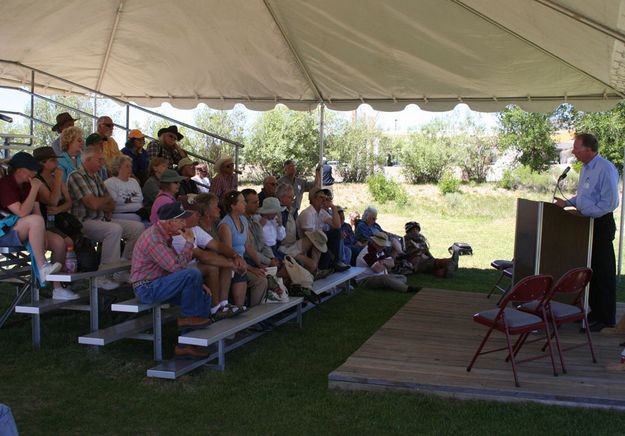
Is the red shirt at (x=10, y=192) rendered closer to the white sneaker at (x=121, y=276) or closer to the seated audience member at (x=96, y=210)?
the seated audience member at (x=96, y=210)

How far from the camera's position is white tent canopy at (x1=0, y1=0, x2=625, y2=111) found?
791 centimetres

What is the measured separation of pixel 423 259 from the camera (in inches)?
430

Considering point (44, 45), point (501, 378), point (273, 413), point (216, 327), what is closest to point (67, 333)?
point (216, 327)

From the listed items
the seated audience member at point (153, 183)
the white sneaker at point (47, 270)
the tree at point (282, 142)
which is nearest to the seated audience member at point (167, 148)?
the seated audience member at point (153, 183)

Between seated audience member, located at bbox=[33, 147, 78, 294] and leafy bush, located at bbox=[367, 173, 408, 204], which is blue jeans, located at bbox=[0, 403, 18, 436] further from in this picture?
leafy bush, located at bbox=[367, 173, 408, 204]

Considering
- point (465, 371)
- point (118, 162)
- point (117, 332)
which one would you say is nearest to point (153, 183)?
point (118, 162)

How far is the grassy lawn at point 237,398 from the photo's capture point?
4172 mm

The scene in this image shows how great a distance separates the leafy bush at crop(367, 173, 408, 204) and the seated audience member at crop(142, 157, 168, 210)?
54.4 feet

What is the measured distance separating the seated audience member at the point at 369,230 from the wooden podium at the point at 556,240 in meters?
3.85

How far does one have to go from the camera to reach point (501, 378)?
4.91 metres

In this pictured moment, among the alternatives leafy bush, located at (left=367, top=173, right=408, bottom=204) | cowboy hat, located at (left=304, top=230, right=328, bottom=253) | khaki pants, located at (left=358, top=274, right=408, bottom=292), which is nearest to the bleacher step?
cowboy hat, located at (left=304, top=230, right=328, bottom=253)

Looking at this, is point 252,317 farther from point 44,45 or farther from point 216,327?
point 44,45

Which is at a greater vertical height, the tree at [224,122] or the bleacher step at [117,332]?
the tree at [224,122]

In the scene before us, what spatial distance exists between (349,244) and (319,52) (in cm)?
289
